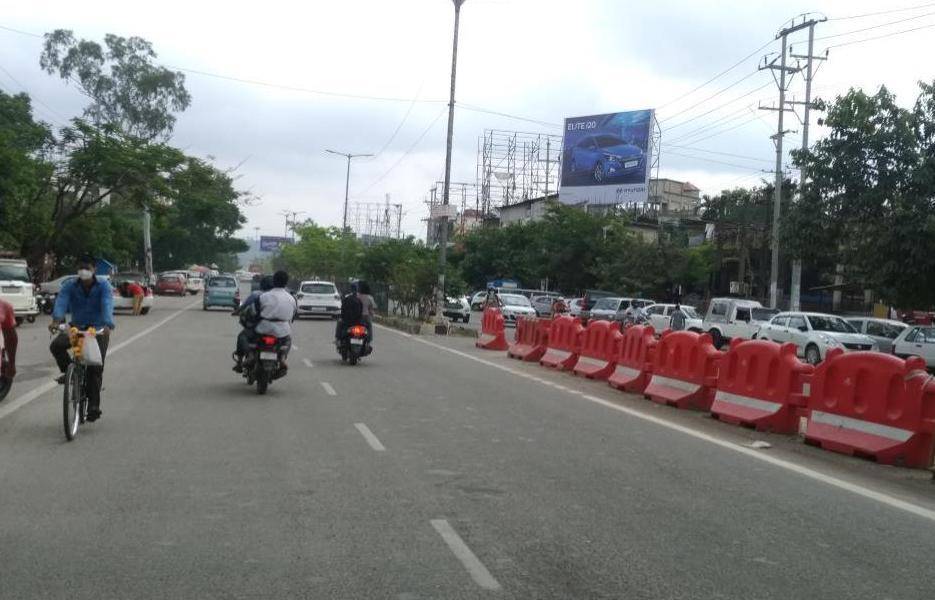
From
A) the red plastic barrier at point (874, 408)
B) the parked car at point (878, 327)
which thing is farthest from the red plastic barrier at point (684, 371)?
the parked car at point (878, 327)

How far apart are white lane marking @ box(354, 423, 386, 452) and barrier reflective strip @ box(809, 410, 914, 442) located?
5.01 meters

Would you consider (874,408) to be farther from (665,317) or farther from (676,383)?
(665,317)

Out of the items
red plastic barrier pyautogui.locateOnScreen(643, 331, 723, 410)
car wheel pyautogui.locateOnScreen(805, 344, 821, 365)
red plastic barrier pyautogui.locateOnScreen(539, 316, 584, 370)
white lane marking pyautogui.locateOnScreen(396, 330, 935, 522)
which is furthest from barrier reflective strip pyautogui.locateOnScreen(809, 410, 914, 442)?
car wheel pyautogui.locateOnScreen(805, 344, 821, 365)

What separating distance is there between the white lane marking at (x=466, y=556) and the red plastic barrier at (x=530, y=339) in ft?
50.1

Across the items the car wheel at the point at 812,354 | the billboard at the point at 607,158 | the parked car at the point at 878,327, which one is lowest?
the car wheel at the point at 812,354

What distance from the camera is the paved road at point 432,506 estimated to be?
5.54m

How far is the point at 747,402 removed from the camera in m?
12.6

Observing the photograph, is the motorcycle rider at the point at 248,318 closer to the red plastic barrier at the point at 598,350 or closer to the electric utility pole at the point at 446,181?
the red plastic barrier at the point at 598,350

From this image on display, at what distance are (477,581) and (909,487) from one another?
5.31 m

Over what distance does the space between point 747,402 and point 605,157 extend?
1797 inches

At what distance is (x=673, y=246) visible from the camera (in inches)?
2084

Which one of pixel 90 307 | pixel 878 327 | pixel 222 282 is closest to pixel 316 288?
pixel 222 282

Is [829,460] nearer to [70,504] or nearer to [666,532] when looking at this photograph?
[666,532]

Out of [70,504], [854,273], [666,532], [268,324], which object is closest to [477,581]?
[666,532]
